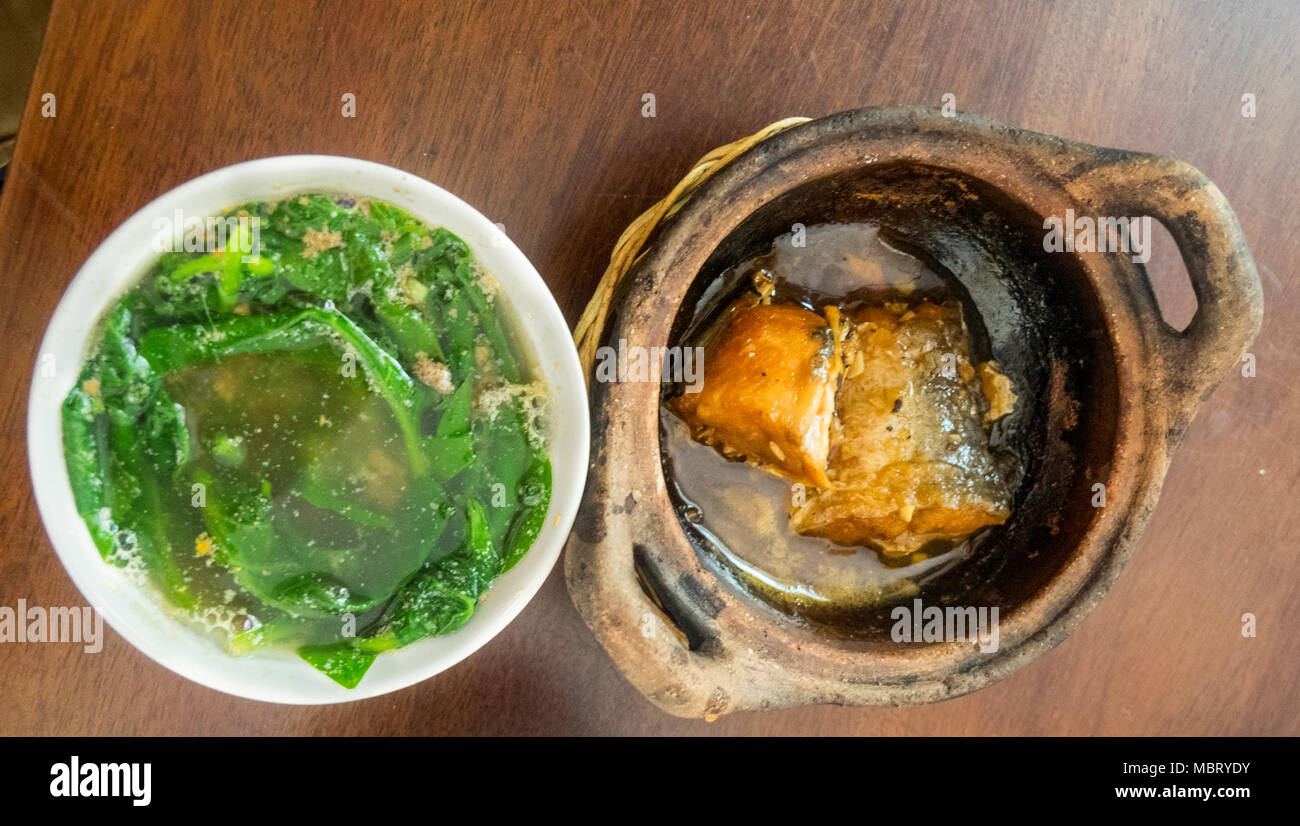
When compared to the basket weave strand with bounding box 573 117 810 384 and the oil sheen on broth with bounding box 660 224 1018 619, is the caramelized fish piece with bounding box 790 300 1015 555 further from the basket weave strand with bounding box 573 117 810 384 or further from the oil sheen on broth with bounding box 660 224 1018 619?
the basket weave strand with bounding box 573 117 810 384

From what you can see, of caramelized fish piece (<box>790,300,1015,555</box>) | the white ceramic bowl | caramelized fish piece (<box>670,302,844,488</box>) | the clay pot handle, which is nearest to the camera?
the white ceramic bowl

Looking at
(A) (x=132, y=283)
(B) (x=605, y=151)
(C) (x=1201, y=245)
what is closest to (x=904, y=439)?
(C) (x=1201, y=245)

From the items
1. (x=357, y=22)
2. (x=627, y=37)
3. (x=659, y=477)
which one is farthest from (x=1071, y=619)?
(x=357, y=22)

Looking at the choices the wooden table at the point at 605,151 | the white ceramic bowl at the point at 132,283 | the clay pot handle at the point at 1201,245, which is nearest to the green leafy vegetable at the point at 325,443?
the white ceramic bowl at the point at 132,283

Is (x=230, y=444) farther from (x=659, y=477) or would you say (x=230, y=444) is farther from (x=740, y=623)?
(x=740, y=623)

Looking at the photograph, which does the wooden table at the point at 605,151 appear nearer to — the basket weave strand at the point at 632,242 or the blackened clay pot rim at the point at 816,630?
the basket weave strand at the point at 632,242

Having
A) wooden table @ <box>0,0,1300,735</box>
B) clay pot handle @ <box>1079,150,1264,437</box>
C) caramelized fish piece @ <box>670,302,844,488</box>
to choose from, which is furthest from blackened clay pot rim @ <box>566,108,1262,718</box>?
wooden table @ <box>0,0,1300,735</box>
